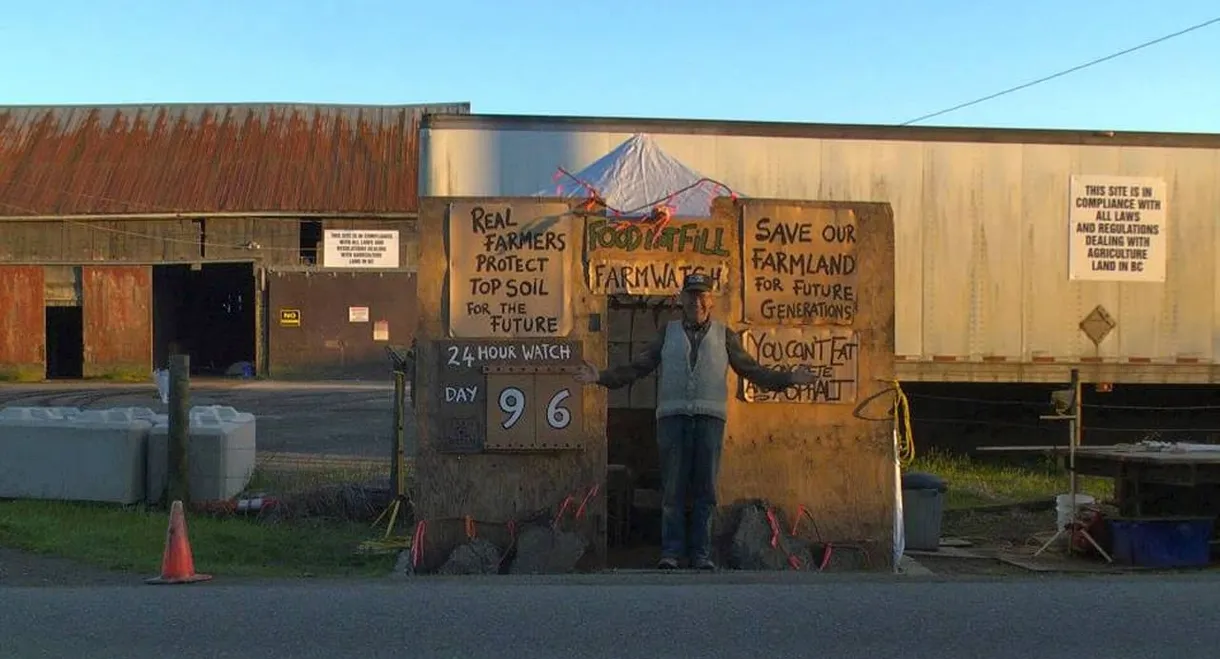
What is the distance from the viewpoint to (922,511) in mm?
9461

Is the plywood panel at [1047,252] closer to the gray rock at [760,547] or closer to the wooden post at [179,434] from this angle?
the gray rock at [760,547]

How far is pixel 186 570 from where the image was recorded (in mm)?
7199

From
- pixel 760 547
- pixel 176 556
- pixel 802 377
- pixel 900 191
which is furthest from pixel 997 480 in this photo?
pixel 176 556

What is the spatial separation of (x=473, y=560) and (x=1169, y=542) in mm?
5314

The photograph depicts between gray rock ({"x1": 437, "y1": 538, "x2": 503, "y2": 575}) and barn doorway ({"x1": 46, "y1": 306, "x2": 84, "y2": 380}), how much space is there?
1177 inches

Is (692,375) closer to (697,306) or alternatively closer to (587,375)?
(697,306)

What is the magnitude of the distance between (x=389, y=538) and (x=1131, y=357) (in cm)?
956

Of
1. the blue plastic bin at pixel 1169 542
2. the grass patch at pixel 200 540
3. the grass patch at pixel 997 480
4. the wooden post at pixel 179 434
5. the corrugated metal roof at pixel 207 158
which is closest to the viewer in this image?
the grass patch at pixel 200 540

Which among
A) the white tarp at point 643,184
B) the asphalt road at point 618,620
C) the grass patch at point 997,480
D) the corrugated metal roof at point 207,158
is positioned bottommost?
the grass patch at point 997,480

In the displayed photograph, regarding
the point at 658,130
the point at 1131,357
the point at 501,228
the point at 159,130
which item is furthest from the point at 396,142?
the point at 501,228

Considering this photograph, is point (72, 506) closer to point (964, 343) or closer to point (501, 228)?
Result: point (501, 228)

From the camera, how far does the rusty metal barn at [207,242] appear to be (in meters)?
32.8

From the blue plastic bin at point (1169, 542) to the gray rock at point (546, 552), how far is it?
14.3 ft

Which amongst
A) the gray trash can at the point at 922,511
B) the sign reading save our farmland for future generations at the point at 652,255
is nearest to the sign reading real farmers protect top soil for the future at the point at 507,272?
the sign reading save our farmland for future generations at the point at 652,255
